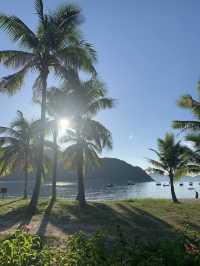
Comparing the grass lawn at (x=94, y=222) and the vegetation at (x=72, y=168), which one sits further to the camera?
the grass lawn at (x=94, y=222)

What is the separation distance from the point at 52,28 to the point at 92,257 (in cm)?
1659

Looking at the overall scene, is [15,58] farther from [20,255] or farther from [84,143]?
[20,255]

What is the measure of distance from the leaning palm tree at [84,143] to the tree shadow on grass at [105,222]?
3555mm

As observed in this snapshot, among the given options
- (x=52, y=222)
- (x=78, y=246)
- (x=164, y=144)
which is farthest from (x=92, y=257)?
(x=164, y=144)

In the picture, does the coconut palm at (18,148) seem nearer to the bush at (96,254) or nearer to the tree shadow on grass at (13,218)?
the tree shadow on grass at (13,218)

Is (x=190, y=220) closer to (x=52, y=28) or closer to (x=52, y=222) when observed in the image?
(x=52, y=222)

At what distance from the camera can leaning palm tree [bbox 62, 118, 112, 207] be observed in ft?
84.8

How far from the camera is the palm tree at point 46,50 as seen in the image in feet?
63.3

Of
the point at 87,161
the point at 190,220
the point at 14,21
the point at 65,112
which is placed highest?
the point at 14,21

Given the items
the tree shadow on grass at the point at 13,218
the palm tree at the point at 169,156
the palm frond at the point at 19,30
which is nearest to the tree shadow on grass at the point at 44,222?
the tree shadow on grass at the point at 13,218

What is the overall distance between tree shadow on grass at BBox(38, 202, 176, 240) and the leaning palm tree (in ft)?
11.7

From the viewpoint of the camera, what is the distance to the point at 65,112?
1050 inches

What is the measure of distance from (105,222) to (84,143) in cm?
1078

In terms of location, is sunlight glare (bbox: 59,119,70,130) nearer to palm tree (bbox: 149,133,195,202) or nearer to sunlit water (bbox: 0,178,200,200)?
palm tree (bbox: 149,133,195,202)
